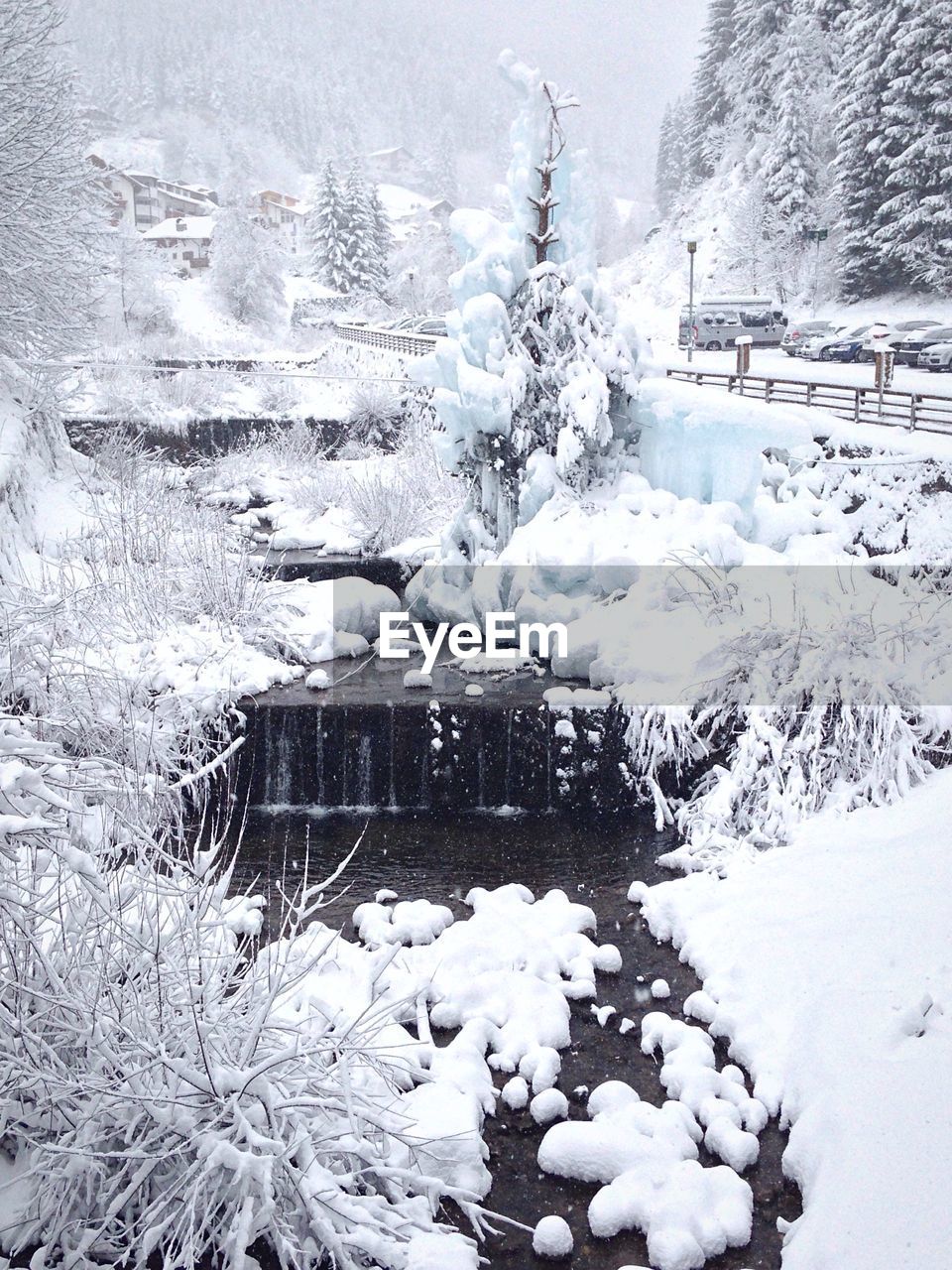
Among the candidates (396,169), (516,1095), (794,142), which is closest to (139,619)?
(516,1095)

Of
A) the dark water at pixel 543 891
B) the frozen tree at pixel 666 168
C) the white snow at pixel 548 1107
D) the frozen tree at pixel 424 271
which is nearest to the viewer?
the dark water at pixel 543 891

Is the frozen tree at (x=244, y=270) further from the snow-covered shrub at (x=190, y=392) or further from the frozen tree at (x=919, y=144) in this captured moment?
the frozen tree at (x=919, y=144)

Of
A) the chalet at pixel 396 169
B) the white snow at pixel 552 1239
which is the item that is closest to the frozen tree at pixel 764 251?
the white snow at pixel 552 1239

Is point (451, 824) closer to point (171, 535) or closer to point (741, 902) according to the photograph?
point (741, 902)

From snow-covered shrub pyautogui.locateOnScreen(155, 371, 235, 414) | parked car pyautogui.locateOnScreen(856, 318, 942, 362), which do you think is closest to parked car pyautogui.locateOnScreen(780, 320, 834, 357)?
parked car pyautogui.locateOnScreen(856, 318, 942, 362)

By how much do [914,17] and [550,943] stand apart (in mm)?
29527

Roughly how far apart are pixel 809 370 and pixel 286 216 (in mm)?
72651

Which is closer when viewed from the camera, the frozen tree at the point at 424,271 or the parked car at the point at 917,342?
the parked car at the point at 917,342

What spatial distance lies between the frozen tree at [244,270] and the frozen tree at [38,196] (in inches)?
1105

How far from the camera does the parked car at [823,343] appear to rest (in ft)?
86.2

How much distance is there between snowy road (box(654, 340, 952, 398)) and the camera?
766 inches

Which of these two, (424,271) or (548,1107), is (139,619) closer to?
(548,1107)

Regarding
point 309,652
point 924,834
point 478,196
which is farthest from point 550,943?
point 478,196

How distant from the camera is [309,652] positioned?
11.0 meters
